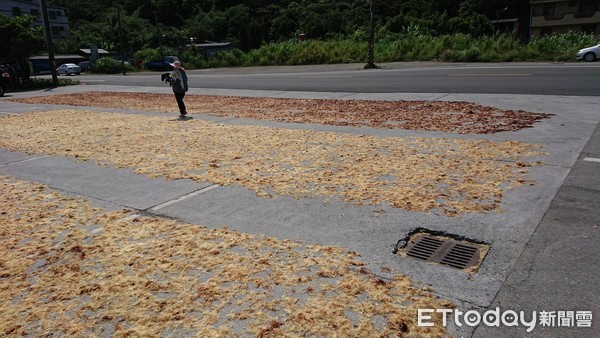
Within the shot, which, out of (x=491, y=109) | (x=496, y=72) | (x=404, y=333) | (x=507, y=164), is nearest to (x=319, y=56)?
(x=496, y=72)

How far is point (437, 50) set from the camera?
31.9 meters

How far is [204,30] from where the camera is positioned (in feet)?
351

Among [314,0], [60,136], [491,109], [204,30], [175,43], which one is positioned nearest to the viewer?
[60,136]

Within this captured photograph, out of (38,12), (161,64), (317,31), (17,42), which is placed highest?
(38,12)

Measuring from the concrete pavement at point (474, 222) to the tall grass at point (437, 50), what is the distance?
22361 millimetres

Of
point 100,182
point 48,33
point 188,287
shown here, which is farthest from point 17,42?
point 188,287

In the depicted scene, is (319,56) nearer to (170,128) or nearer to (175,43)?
(170,128)

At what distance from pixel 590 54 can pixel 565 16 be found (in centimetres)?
3908

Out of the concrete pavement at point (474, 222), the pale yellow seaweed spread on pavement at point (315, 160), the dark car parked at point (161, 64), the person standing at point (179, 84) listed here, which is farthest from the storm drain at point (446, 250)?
the dark car parked at point (161, 64)

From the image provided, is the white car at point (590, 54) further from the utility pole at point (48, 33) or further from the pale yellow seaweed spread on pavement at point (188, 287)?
the utility pole at point (48, 33)

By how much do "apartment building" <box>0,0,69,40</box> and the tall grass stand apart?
57.0 m

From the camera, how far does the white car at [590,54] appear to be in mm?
23797

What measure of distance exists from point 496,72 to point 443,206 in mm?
17399

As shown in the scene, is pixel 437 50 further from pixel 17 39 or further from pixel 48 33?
pixel 17 39
